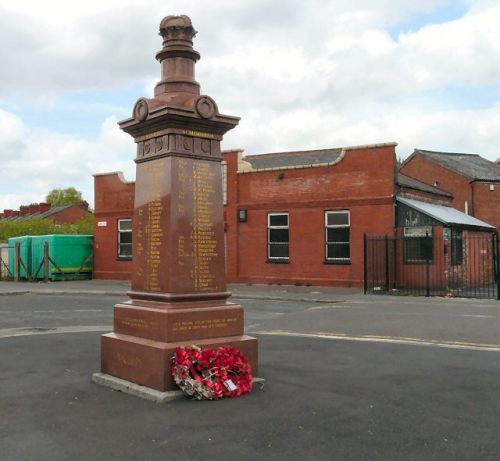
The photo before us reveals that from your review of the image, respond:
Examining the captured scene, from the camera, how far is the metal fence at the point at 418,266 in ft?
69.2

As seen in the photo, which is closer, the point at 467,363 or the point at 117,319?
the point at 117,319

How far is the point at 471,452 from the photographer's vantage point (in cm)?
446

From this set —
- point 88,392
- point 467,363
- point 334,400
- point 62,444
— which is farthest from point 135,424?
point 467,363

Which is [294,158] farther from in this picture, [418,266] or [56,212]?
[56,212]

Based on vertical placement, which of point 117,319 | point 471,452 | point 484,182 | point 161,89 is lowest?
point 471,452

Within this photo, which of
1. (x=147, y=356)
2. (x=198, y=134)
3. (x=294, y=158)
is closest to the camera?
(x=147, y=356)

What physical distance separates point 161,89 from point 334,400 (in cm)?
420

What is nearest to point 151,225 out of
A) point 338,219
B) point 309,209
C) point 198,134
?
point 198,134

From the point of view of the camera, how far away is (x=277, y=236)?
24.9 metres

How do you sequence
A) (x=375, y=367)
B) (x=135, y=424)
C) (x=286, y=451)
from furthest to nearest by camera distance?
(x=375, y=367) → (x=135, y=424) → (x=286, y=451)

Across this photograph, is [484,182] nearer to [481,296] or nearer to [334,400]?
[481,296]

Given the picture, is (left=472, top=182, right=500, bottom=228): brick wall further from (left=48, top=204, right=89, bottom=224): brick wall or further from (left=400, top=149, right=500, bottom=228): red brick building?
(left=48, top=204, right=89, bottom=224): brick wall

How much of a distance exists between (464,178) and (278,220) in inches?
693

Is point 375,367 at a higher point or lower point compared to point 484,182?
lower
